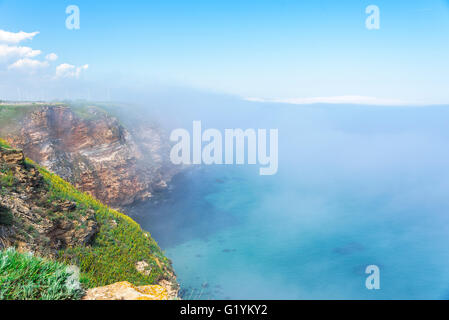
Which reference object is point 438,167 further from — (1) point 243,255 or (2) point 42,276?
(2) point 42,276

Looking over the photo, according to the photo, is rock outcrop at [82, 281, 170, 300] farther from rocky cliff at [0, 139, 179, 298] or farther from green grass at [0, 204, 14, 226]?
green grass at [0, 204, 14, 226]

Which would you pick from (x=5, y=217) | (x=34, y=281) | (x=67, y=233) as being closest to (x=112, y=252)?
(x=67, y=233)

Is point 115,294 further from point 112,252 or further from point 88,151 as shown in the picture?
point 88,151

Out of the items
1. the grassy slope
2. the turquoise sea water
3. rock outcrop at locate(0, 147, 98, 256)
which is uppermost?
rock outcrop at locate(0, 147, 98, 256)

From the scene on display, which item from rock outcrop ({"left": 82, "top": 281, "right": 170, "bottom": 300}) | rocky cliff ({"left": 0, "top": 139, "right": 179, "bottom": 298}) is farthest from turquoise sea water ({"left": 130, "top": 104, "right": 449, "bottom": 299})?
rock outcrop ({"left": 82, "top": 281, "right": 170, "bottom": 300})

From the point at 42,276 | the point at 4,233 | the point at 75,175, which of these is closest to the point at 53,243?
the point at 4,233

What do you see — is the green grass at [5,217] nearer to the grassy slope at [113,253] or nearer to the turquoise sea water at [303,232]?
the grassy slope at [113,253]
